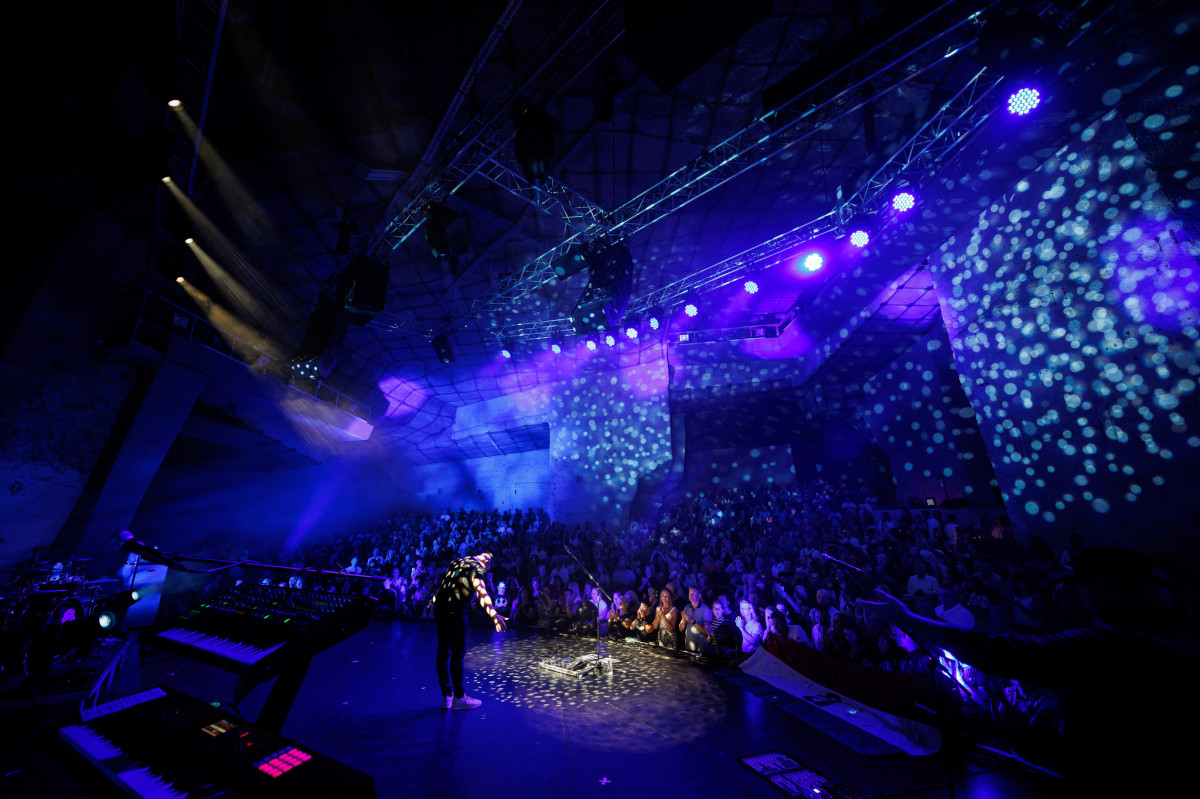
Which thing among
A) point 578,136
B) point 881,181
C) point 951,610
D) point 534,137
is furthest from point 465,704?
point 881,181

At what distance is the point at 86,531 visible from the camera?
26.2 ft

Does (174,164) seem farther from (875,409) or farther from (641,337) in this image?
(875,409)

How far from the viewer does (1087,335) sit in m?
5.59

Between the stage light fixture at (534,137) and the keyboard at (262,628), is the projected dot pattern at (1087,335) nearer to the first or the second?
the stage light fixture at (534,137)

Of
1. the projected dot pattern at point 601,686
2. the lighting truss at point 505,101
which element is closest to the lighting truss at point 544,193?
the lighting truss at point 505,101

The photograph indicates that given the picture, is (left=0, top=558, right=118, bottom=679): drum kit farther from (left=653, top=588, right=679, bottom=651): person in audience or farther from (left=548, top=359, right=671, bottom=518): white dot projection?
(left=548, top=359, right=671, bottom=518): white dot projection

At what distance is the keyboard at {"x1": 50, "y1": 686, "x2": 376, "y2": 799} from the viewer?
4.51 feet

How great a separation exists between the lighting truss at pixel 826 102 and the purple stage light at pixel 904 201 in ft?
4.98

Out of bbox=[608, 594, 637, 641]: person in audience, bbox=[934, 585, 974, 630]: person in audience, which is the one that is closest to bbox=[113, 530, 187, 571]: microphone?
bbox=[608, 594, 637, 641]: person in audience

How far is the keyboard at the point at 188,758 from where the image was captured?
1.37 m

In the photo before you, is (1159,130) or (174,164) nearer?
(1159,130)

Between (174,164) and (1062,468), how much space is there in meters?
12.3

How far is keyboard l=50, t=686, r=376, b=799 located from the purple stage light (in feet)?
27.5

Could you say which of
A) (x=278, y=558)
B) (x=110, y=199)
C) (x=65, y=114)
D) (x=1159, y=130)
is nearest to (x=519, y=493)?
(x=278, y=558)
